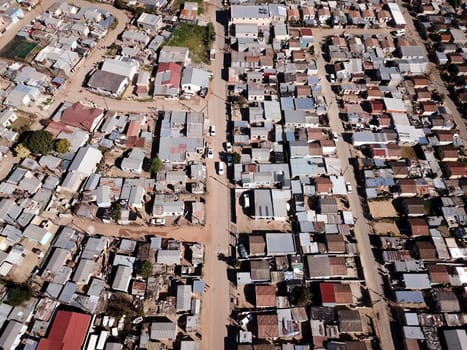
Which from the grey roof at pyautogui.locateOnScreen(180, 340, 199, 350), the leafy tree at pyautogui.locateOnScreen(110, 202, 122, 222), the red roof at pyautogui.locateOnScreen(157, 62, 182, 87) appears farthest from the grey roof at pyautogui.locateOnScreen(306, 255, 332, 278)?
the red roof at pyautogui.locateOnScreen(157, 62, 182, 87)

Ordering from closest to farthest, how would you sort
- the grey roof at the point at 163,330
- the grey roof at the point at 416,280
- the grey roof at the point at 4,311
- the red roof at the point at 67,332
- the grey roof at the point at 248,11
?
the red roof at the point at 67,332 → the grey roof at the point at 163,330 → the grey roof at the point at 4,311 → the grey roof at the point at 416,280 → the grey roof at the point at 248,11

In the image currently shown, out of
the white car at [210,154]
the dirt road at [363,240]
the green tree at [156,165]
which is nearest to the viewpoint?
the dirt road at [363,240]

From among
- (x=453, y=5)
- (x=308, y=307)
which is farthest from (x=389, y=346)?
(x=453, y=5)

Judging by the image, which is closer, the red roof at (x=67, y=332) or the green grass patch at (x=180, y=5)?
the red roof at (x=67, y=332)

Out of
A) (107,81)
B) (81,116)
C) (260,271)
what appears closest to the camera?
(260,271)

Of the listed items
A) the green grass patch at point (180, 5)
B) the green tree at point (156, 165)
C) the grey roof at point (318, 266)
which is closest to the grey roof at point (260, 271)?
the grey roof at point (318, 266)

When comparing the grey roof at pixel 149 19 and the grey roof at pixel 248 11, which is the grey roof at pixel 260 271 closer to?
the grey roof at pixel 248 11

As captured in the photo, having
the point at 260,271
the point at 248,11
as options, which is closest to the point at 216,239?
the point at 260,271

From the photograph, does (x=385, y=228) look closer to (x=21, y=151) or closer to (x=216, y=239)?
(x=216, y=239)
